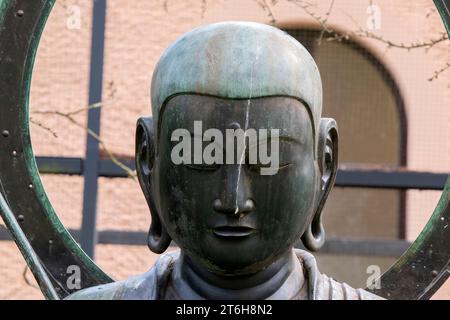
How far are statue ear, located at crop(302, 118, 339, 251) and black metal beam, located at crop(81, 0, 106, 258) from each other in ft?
13.3

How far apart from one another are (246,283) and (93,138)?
4.57 meters

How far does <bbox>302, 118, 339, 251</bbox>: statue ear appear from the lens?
10.1ft

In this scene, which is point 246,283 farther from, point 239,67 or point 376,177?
point 376,177

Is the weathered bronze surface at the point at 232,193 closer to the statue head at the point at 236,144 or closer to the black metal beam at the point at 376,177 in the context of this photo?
the statue head at the point at 236,144

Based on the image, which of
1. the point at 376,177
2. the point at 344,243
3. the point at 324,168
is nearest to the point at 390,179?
the point at 376,177

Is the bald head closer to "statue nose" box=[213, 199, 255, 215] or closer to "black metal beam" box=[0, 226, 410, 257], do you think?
"statue nose" box=[213, 199, 255, 215]

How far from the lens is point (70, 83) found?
8922mm

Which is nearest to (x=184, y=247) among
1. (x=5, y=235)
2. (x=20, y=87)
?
(x=20, y=87)

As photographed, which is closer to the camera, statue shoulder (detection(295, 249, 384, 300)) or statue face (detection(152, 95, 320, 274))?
statue face (detection(152, 95, 320, 274))

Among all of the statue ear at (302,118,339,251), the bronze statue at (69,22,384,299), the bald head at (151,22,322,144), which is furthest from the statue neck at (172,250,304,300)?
the bald head at (151,22,322,144)

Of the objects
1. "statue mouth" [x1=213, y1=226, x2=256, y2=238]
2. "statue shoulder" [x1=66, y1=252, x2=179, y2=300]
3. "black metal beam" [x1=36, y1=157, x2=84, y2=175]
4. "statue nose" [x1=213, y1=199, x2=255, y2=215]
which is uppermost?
"statue nose" [x1=213, y1=199, x2=255, y2=215]

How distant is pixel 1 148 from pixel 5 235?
181 inches

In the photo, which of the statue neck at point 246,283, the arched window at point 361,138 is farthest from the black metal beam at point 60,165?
the statue neck at point 246,283
